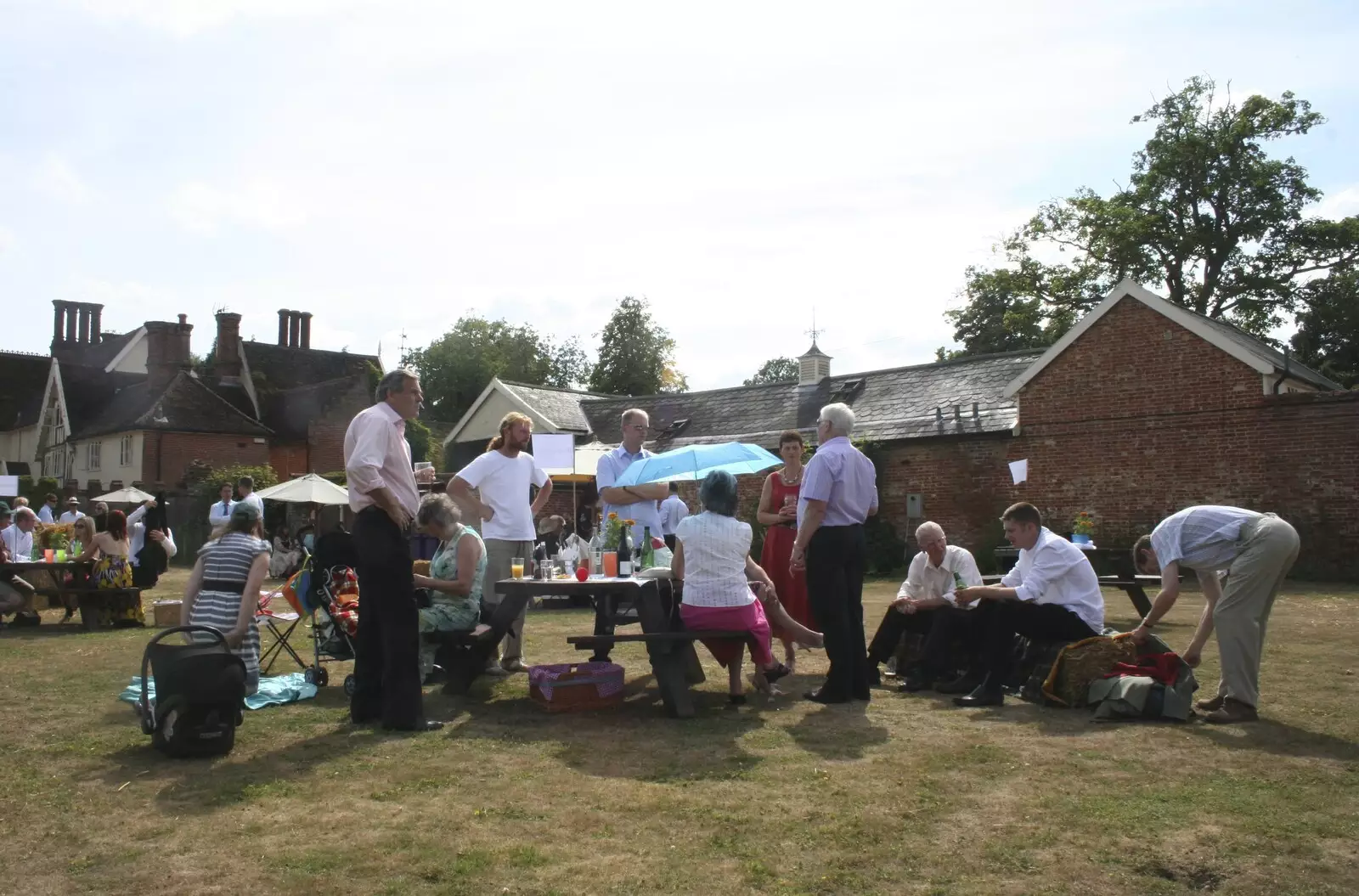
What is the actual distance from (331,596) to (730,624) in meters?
2.71

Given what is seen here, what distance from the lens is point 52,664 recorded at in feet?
29.7

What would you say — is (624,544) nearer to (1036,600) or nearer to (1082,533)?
(1036,600)

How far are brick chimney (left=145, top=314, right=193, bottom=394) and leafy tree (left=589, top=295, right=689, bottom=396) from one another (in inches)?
915

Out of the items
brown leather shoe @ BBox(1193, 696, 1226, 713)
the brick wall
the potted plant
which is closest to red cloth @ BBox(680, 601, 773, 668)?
→ brown leather shoe @ BBox(1193, 696, 1226, 713)

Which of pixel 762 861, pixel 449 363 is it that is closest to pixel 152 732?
pixel 762 861

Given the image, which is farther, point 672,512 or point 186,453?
point 186,453

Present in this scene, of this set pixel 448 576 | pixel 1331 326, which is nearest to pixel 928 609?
pixel 448 576

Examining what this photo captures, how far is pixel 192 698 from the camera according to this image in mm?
5242

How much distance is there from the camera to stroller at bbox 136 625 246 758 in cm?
525

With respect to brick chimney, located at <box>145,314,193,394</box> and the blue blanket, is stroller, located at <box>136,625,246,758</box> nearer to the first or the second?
the blue blanket

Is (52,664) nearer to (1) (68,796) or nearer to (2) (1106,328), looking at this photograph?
(1) (68,796)

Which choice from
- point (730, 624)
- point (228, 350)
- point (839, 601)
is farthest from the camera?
point (228, 350)

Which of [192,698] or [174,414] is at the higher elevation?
[174,414]

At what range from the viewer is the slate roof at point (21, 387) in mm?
47625
